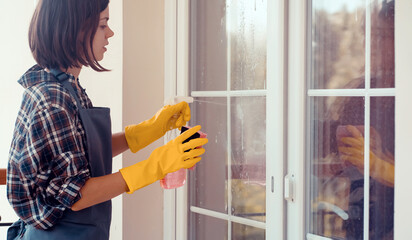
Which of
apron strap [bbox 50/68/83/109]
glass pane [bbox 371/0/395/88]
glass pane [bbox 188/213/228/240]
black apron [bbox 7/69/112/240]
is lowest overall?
glass pane [bbox 188/213/228/240]

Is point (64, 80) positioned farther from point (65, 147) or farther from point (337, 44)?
point (337, 44)

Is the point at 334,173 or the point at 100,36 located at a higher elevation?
the point at 100,36

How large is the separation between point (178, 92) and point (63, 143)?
1.08 metres

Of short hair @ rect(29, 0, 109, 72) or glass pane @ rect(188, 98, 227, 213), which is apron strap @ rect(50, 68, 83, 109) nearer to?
short hair @ rect(29, 0, 109, 72)

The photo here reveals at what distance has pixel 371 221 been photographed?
5.03 feet

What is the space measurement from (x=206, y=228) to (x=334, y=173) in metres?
0.81

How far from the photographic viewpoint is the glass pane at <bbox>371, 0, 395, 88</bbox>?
1.47m

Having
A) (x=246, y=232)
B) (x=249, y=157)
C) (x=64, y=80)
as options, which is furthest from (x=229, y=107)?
(x=64, y=80)

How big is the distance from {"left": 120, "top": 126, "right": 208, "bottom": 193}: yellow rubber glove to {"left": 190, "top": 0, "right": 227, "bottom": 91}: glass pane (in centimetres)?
74

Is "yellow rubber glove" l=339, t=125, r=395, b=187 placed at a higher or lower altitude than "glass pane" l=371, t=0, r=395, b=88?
lower

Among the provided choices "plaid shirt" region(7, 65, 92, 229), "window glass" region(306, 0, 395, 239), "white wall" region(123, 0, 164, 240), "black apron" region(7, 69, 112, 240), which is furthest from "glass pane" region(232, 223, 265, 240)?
"plaid shirt" region(7, 65, 92, 229)

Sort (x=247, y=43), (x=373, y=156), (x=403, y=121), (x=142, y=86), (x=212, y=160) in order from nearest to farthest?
(x=403, y=121) → (x=373, y=156) → (x=247, y=43) → (x=212, y=160) → (x=142, y=86)

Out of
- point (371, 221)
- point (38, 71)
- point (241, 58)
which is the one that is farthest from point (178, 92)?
point (371, 221)

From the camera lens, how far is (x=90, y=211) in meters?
1.45
